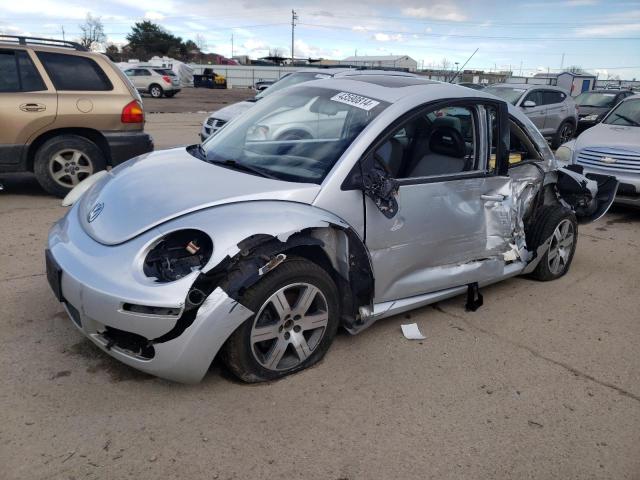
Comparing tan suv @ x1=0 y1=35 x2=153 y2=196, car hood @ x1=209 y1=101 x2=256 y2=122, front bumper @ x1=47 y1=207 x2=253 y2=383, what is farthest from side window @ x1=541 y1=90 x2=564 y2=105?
front bumper @ x1=47 y1=207 x2=253 y2=383

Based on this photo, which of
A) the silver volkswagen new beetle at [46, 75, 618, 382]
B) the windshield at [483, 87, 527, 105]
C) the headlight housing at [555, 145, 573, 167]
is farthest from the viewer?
the windshield at [483, 87, 527, 105]

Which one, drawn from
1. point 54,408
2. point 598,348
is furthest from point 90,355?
point 598,348

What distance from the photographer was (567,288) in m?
4.82

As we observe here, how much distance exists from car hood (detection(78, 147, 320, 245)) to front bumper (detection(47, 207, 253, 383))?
0.15 metres

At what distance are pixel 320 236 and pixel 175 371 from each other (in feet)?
3.61

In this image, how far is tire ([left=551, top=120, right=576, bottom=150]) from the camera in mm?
14625

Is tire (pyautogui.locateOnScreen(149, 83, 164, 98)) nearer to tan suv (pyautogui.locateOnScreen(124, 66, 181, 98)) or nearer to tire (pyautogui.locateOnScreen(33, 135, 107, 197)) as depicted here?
tan suv (pyautogui.locateOnScreen(124, 66, 181, 98))

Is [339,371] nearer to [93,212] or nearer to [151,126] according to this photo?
[93,212]

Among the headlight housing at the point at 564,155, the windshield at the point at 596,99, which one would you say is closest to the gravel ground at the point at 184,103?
the windshield at the point at 596,99

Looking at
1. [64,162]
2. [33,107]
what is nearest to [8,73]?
[33,107]

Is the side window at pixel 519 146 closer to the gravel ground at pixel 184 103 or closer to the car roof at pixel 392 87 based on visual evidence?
the car roof at pixel 392 87

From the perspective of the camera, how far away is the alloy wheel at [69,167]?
6555 millimetres

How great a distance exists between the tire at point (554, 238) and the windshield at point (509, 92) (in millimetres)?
9226

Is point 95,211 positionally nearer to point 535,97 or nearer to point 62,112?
point 62,112
